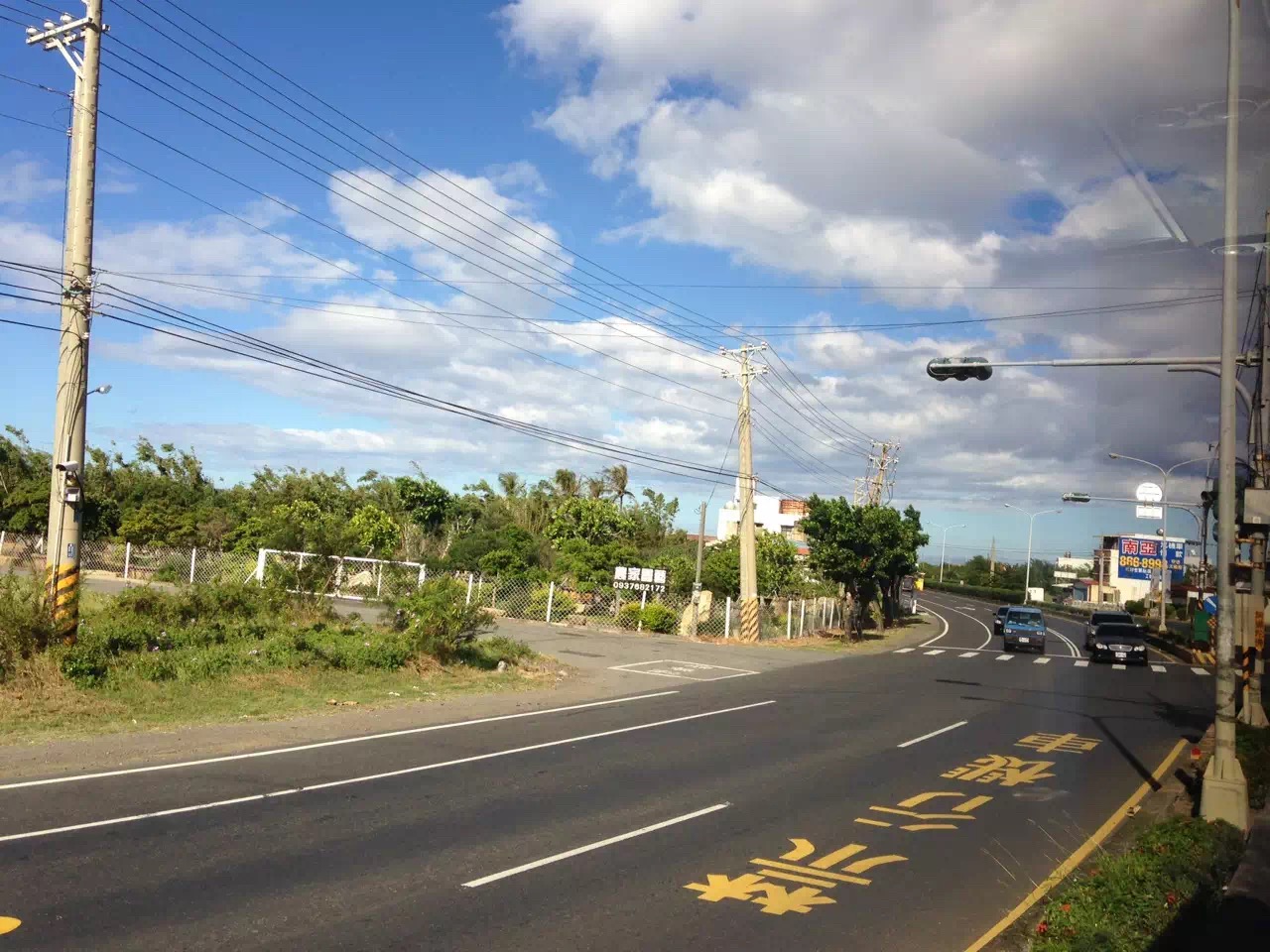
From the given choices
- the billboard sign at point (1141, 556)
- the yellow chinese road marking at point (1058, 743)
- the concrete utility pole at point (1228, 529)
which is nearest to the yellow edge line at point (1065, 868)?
the concrete utility pole at point (1228, 529)

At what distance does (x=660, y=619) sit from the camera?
3572 centimetres

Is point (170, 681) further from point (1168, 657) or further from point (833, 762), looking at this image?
point (1168, 657)

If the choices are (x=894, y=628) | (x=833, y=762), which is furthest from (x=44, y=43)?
(x=894, y=628)

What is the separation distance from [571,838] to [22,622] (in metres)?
9.64

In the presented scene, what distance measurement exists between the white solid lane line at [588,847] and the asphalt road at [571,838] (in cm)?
3

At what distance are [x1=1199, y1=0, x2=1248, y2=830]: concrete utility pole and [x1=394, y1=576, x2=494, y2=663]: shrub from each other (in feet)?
45.0

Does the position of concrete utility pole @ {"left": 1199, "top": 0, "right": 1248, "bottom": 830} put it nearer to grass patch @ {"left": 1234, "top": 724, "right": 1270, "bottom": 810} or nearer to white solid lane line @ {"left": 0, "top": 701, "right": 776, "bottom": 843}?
grass patch @ {"left": 1234, "top": 724, "right": 1270, "bottom": 810}

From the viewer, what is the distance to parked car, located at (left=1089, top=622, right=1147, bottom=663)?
3553 cm

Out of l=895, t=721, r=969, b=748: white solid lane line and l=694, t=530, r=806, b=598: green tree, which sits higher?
l=694, t=530, r=806, b=598: green tree

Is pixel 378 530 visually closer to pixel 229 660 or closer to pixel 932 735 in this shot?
pixel 229 660

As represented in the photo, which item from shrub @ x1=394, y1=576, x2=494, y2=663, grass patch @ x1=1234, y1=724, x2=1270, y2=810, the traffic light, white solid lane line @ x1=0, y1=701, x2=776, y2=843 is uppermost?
the traffic light

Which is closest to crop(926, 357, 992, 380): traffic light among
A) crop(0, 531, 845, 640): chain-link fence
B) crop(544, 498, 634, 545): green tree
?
crop(0, 531, 845, 640): chain-link fence

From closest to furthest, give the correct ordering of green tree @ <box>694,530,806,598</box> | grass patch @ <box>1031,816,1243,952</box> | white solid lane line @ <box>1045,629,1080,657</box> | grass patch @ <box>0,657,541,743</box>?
grass patch @ <box>1031,816,1243,952</box>
grass patch @ <box>0,657,541,743</box>
white solid lane line @ <box>1045,629,1080,657</box>
green tree @ <box>694,530,806,598</box>

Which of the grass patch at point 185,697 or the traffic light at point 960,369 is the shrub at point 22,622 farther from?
the traffic light at point 960,369
